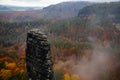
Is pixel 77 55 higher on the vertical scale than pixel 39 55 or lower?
lower

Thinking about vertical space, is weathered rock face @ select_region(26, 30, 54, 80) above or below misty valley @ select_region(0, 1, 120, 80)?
→ above

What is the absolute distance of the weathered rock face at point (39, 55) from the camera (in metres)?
11.2

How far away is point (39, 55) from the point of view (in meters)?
11.3

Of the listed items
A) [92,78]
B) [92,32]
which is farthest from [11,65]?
[92,32]

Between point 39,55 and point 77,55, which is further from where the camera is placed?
point 77,55

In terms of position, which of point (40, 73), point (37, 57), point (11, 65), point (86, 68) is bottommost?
point (86, 68)

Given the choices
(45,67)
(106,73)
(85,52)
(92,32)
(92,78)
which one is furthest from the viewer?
(92,32)

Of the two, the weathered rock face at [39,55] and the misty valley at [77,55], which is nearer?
the weathered rock face at [39,55]

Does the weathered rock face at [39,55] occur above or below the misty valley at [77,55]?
above

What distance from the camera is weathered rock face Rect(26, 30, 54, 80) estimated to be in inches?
441

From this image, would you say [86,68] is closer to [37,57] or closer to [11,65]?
[11,65]

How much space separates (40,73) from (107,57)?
10352 cm

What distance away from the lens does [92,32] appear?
182 metres

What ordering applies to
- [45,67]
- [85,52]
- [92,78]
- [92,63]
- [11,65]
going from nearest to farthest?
[45,67] < [11,65] < [92,78] < [92,63] < [85,52]
